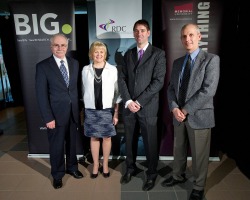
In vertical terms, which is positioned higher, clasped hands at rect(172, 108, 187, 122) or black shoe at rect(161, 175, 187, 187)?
clasped hands at rect(172, 108, 187, 122)

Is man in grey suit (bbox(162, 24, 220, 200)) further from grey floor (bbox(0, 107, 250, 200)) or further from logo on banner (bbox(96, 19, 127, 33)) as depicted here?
logo on banner (bbox(96, 19, 127, 33))

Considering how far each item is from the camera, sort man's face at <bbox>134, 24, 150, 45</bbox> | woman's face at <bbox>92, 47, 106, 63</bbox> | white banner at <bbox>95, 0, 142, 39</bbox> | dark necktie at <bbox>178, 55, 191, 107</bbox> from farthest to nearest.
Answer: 1. white banner at <bbox>95, 0, 142, 39</bbox>
2. woman's face at <bbox>92, 47, 106, 63</bbox>
3. man's face at <bbox>134, 24, 150, 45</bbox>
4. dark necktie at <bbox>178, 55, 191, 107</bbox>

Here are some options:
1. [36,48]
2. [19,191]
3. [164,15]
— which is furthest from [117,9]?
[19,191]

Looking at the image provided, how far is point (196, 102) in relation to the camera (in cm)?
234

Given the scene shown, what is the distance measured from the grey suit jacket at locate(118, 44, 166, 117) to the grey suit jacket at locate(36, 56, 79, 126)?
62cm

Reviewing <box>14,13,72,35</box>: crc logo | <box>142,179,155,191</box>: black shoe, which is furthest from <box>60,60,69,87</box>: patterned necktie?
<box>142,179,155,191</box>: black shoe

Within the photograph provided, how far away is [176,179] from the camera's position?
2.88 meters

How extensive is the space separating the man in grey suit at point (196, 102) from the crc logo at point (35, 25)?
5.59ft

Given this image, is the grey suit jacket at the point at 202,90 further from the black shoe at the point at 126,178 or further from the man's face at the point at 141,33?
the black shoe at the point at 126,178

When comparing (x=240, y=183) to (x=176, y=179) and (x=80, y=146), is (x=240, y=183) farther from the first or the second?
(x=80, y=146)

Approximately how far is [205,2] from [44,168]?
313cm

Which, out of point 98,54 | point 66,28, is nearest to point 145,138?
point 98,54

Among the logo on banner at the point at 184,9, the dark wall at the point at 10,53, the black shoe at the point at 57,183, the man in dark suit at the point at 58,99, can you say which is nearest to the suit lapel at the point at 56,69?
the man in dark suit at the point at 58,99

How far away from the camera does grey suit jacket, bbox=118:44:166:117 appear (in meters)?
2.67
